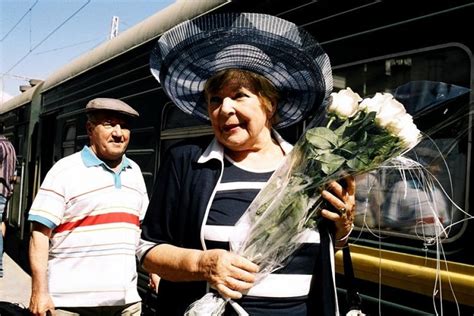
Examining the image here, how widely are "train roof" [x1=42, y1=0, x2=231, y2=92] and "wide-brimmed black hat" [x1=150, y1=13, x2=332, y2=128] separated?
155cm

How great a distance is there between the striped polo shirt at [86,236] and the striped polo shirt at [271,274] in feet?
3.76

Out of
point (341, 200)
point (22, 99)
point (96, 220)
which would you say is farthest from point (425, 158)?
point (22, 99)

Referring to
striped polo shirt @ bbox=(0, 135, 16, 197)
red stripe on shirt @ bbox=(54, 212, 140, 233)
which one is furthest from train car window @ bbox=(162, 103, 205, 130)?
striped polo shirt @ bbox=(0, 135, 16, 197)

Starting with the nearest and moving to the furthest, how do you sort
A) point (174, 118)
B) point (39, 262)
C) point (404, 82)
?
point (404, 82), point (39, 262), point (174, 118)

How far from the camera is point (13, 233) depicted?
9.80 m

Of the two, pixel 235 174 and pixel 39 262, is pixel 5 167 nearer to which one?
pixel 39 262

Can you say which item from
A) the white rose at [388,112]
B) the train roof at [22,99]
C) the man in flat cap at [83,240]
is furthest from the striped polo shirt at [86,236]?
the train roof at [22,99]

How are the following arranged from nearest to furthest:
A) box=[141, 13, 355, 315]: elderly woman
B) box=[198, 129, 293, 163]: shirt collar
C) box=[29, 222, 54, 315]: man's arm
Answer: box=[141, 13, 355, 315]: elderly woman < box=[198, 129, 293, 163]: shirt collar < box=[29, 222, 54, 315]: man's arm

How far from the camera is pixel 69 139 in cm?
639

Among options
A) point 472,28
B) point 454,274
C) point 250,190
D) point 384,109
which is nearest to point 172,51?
point 250,190

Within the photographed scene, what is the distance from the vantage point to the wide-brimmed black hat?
165 cm

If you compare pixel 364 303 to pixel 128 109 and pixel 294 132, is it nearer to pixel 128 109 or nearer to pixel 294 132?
pixel 294 132

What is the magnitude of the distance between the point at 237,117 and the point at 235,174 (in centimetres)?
17

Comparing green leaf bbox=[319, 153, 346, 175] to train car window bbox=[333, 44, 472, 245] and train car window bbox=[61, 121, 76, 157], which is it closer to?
train car window bbox=[333, 44, 472, 245]
